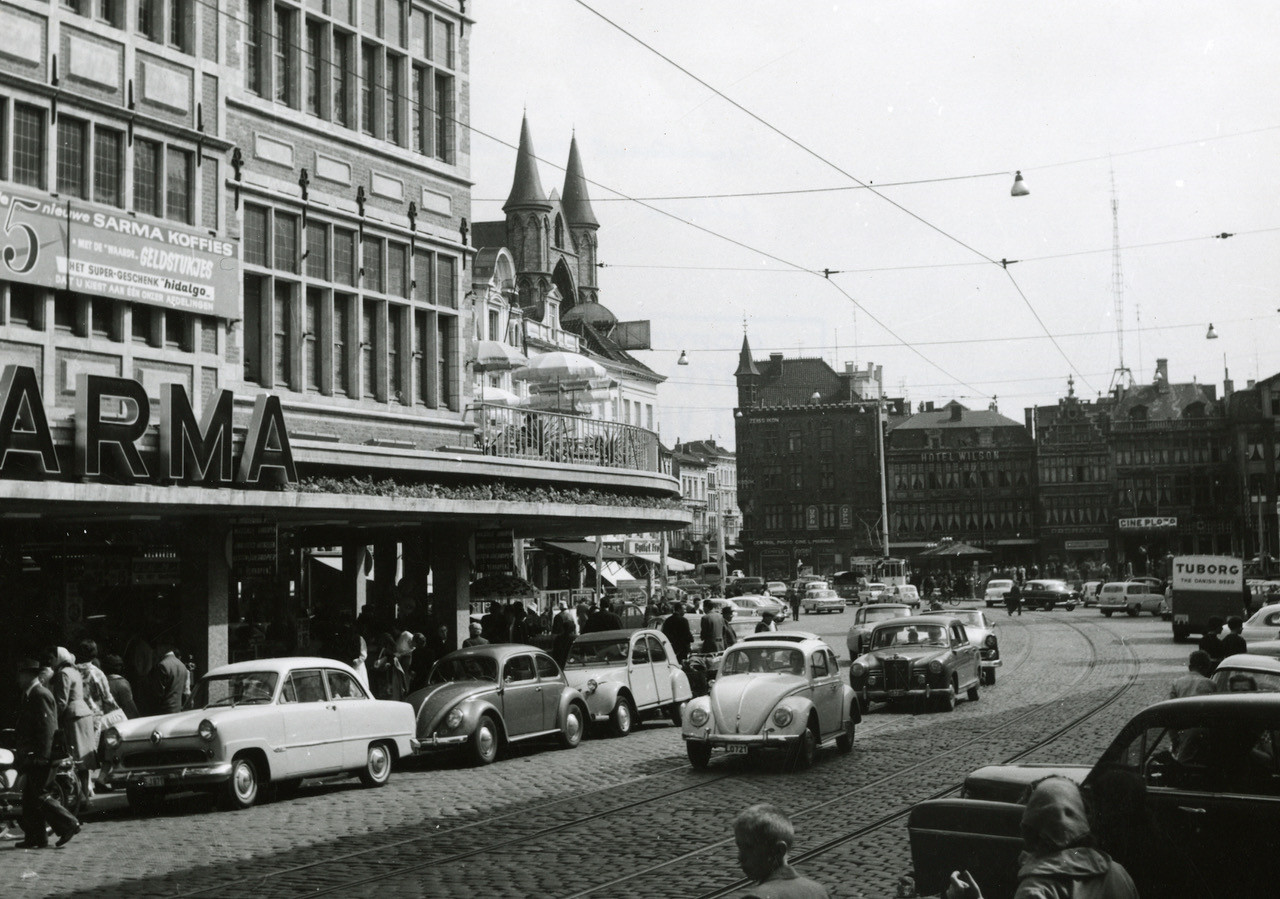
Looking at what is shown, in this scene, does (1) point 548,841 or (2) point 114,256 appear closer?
(1) point 548,841

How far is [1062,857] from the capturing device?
5.66 metres

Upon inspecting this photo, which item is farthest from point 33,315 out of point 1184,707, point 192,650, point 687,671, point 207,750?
point 1184,707

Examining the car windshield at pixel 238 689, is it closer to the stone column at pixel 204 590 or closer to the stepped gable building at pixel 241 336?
the stepped gable building at pixel 241 336

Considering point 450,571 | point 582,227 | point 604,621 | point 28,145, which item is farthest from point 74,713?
point 582,227

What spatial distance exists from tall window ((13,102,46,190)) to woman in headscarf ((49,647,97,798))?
22.2 feet

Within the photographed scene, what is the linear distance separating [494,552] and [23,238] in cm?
1101

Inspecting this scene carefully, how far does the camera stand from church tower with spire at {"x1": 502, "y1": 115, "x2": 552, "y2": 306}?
9931 cm

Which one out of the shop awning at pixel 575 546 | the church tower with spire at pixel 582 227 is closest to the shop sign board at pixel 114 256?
the shop awning at pixel 575 546

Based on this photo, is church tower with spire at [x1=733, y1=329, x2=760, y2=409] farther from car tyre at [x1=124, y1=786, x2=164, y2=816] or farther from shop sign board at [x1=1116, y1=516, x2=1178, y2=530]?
car tyre at [x1=124, y1=786, x2=164, y2=816]

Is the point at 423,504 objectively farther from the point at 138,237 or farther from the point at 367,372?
the point at 138,237

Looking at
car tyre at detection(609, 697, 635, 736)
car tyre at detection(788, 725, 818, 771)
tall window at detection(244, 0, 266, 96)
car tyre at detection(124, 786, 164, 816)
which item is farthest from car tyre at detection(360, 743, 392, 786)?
tall window at detection(244, 0, 266, 96)

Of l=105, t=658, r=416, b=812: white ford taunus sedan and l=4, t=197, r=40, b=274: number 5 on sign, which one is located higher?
l=4, t=197, r=40, b=274: number 5 on sign

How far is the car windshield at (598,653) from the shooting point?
74.3 ft

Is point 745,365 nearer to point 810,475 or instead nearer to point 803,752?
point 810,475
